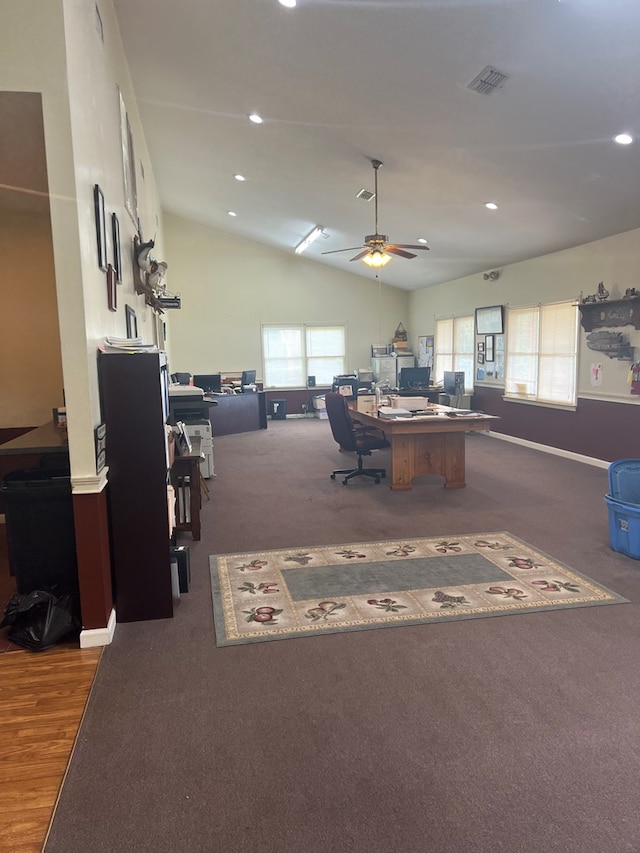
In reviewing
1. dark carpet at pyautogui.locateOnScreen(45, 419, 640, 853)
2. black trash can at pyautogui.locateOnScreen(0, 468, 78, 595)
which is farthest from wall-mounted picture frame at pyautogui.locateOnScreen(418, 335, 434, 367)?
black trash can at pyautogui.locateOnScreen(0, 468, 78, 595)

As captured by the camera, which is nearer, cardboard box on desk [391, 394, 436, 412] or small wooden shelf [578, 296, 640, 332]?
small wooden shelf [578, 296, 640, 332]

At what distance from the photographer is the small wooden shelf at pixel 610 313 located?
5.75 metres

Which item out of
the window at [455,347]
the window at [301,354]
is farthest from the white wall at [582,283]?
the window at [301,354]

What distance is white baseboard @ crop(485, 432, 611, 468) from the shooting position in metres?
6.47

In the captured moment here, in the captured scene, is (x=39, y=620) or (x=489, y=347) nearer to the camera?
(x=39, y=620)

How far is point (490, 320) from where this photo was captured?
28.2ft

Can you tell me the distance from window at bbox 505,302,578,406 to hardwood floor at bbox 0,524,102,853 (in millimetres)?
6258

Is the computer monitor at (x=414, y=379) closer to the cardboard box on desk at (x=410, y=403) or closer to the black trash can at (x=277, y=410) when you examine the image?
the cardboard box on desk at (x=410, y=403)

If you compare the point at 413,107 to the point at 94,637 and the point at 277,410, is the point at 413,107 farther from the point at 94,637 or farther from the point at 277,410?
Answer: the point at 277,410

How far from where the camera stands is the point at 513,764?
1866 mm

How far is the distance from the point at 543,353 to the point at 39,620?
22.1ft

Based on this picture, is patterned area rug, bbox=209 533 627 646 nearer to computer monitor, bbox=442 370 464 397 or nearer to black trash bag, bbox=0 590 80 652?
black trash bag, bbox=0 590 80 652

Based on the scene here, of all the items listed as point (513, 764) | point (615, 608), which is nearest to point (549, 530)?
point (615, 608)

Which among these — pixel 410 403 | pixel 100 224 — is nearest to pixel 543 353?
pixel 410 403
